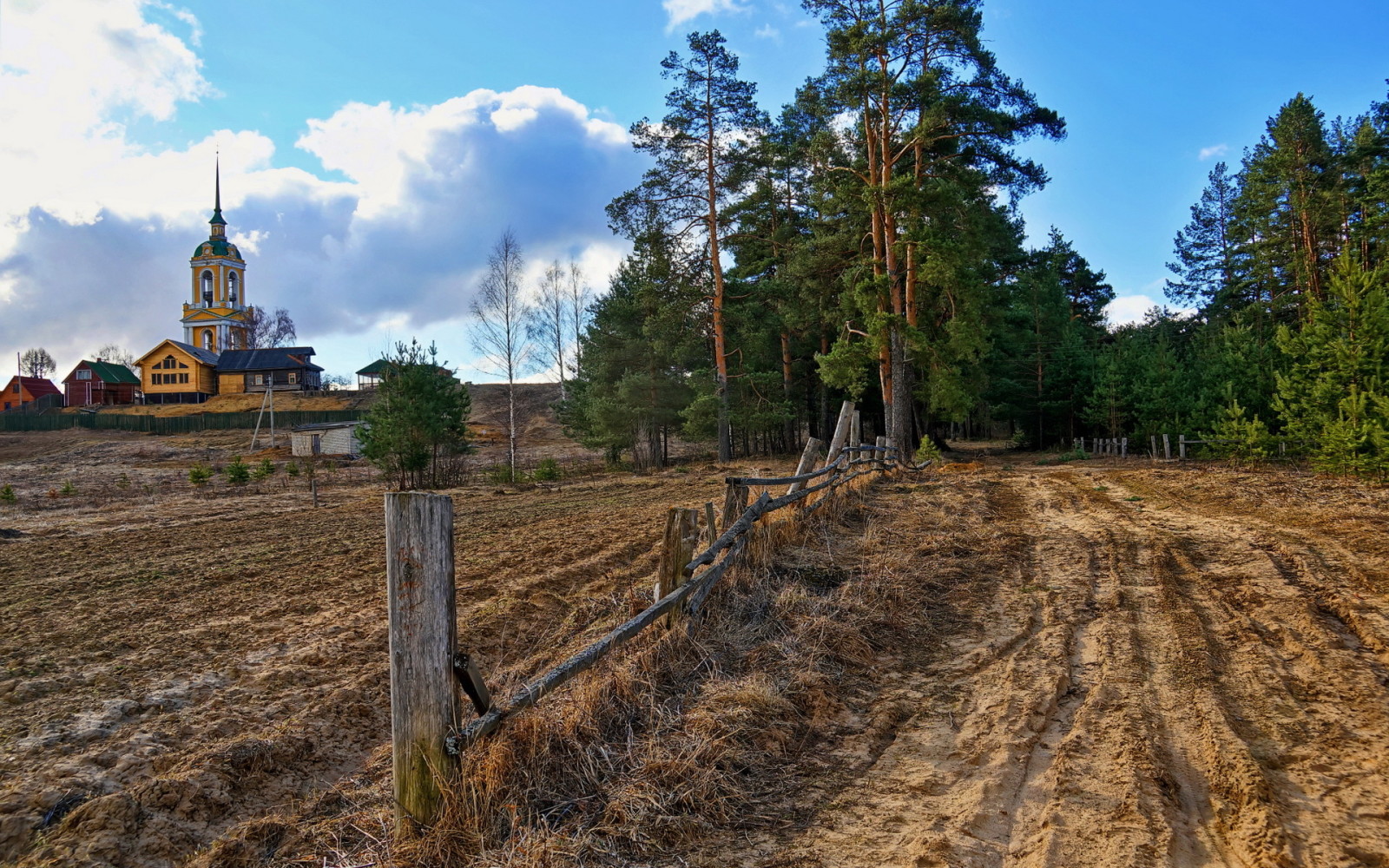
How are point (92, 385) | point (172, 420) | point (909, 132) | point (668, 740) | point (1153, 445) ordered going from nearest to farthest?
1. point (668, 740)
2. point (909, 132)
3. point (1153, 445)
4. point (172, 420)
5. point (92, 385)

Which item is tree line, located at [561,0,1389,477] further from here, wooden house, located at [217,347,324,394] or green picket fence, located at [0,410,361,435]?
wooden house, located at [217,347,324,394]

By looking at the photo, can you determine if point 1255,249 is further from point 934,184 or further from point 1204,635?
point 1204,635

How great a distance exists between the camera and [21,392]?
61.6 metres

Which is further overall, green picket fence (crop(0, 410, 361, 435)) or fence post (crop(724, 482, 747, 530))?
green picket fence (crop(0, 410, 361, 435))

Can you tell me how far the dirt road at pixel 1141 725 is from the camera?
293 centimetres

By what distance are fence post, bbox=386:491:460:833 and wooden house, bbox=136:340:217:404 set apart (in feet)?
219

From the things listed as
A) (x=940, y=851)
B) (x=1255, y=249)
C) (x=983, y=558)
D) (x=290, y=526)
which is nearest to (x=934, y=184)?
(x=983, y=558)

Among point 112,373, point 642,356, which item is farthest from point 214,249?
point 642,356

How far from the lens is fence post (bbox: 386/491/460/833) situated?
3.03 metres

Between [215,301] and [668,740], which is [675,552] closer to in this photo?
[668,740]

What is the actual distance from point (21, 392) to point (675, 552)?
80358 mm

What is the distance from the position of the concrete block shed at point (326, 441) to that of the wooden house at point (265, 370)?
64.4ft

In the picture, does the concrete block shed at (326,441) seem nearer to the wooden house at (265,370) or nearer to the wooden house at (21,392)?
the wooden house at (265,370)

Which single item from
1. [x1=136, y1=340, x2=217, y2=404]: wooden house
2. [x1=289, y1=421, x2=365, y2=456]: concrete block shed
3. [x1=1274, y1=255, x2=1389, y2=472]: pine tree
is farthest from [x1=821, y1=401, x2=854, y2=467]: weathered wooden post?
[x1=136, y1=340, x2=217, y2=404]: wooden house
